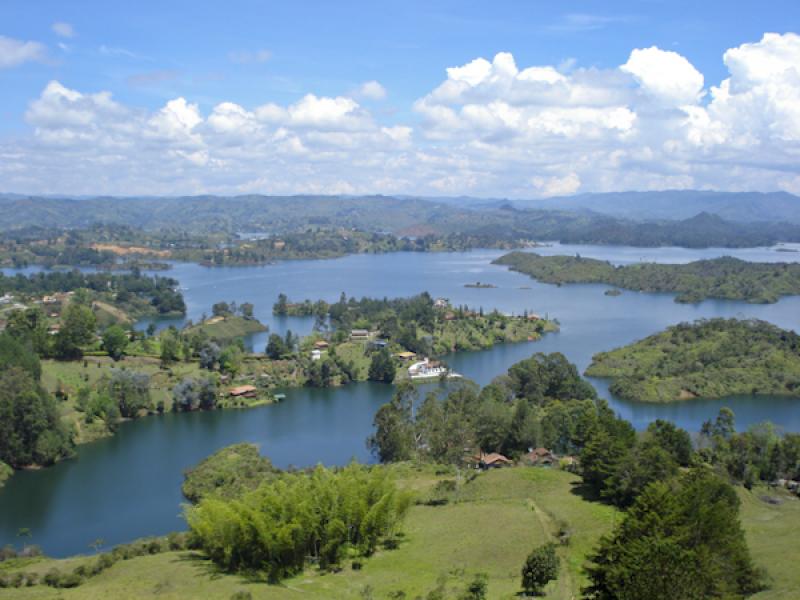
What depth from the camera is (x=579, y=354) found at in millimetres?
67562

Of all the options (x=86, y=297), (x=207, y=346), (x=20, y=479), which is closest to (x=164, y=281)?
(x=86, y=297)

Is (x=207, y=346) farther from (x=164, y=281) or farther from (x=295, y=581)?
(x=164, y=281)

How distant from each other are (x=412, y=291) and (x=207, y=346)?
2205 inches

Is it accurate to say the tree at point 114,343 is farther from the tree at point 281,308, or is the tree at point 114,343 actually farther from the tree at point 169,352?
the tree at point 281,308

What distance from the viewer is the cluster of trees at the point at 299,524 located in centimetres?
2103

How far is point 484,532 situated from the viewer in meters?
23.5

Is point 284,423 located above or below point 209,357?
below

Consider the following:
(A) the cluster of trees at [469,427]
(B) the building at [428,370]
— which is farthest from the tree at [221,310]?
(A) the cluster of trees at [469,427]

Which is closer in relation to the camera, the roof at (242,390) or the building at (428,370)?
the roof at (242,390)

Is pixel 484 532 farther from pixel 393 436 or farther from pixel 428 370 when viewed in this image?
pixel 428 370

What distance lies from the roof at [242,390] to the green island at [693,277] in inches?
2985

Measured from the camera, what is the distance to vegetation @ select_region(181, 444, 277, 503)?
31594mm

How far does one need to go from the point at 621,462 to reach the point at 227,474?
1860 cm

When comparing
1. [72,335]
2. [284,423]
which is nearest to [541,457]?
[284,423]
